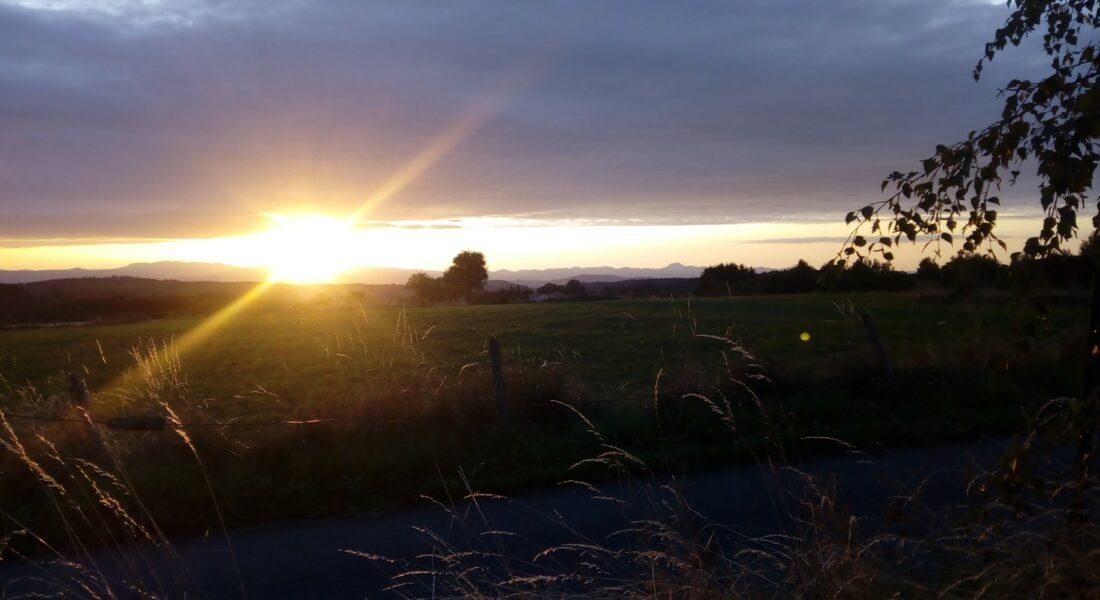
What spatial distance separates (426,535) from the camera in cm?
671

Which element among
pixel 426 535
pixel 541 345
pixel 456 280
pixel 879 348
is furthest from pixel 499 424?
pixel 456 280

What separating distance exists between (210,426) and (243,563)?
8.05 feet

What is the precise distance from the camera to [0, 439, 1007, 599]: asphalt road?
Result: 5734mm

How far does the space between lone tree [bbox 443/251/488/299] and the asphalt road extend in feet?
229

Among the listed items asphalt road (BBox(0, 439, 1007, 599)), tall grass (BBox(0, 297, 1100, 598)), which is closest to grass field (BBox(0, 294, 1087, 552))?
tall grass (BBox(0, 297, 1100, 598))

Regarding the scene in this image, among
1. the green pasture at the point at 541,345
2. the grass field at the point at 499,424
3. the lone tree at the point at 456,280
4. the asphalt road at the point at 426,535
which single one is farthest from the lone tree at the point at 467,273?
the asphalt road at the point at 426,535

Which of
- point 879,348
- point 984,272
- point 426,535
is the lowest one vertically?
point 426,535

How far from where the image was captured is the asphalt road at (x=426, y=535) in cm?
573

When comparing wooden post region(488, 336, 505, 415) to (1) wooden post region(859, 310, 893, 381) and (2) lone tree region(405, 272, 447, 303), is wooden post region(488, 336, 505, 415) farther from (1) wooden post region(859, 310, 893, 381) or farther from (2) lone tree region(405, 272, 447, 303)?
(2) lone tree region(405, 272, 447, 303)

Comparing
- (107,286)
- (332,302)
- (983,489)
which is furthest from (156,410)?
(107,286)

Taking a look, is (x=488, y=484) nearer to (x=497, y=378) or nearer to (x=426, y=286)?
(x=497, y=378)

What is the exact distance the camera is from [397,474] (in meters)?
8.08

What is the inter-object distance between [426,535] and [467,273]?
75.5 m

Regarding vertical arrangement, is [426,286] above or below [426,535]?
above
